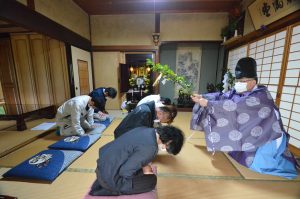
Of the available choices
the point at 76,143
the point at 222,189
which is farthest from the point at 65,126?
the point at 222,189

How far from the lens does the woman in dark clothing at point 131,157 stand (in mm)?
1141

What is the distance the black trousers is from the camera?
4.16ft

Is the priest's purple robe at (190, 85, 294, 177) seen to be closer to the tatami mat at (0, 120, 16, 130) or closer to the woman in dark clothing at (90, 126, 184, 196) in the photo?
the woman in dark clothing at (90, 126, 184, 196)

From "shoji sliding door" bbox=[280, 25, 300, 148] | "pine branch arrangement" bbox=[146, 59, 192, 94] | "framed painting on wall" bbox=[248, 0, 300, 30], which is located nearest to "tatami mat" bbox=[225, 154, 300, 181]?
Answer: "shoji sliding door" bbox=[280, 25, 300, 148]

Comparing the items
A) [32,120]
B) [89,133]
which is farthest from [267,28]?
[32,120]

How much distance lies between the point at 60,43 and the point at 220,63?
4.76 meters

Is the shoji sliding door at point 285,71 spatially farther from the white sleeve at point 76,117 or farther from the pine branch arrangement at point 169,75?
the white sleeve at point 76,117

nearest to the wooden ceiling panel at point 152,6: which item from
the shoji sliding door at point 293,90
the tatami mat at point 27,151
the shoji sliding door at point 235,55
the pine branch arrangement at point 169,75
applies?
the shoji sliding door at point 235,55

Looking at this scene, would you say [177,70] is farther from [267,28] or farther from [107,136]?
[107,136]

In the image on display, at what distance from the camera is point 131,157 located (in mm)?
1151

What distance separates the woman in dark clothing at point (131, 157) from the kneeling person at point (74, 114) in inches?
62.1

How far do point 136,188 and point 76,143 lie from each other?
1472 mm

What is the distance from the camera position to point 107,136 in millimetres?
2805

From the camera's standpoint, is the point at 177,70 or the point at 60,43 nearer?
the point at 60,43
